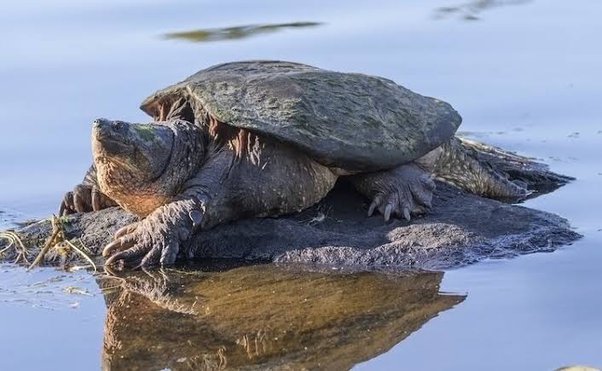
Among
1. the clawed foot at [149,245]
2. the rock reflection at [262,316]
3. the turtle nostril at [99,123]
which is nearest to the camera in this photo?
the rock reflection at [262,316]

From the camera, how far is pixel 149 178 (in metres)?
6.25

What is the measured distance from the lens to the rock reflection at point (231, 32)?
10672 mm

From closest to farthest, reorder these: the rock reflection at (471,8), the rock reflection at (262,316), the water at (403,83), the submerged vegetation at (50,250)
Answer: the rock reflection at (262,316), the water at (403,83), the submerged vegetation at (50,250), the rock reflection at (471,8)

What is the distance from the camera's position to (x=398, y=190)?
6441mm

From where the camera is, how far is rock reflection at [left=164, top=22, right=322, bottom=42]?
10.7 m

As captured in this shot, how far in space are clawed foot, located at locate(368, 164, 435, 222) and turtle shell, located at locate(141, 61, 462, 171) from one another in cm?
8

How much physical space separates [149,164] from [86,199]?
60 centimetres

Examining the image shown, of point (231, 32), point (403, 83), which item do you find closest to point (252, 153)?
point (403, 83)

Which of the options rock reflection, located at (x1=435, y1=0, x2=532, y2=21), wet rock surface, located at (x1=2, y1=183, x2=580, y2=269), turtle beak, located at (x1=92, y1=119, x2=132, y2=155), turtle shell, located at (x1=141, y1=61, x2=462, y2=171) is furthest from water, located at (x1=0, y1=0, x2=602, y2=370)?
turtle shell, located at (x1=141, y1=61, x2=462, y2=171)

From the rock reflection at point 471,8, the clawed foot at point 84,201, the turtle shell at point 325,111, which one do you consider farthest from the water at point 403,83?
the turtle shell at point 325,111

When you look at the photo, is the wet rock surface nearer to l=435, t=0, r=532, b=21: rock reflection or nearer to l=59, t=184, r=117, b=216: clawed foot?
l=59, t=184, r=117, b=216: clawed foot

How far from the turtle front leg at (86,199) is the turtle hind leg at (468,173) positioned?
138 centimetres

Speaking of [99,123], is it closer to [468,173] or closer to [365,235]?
[365,235]

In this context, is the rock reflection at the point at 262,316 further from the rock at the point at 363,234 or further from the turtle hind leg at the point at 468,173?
the turtle hind leg at the point at 468,173
